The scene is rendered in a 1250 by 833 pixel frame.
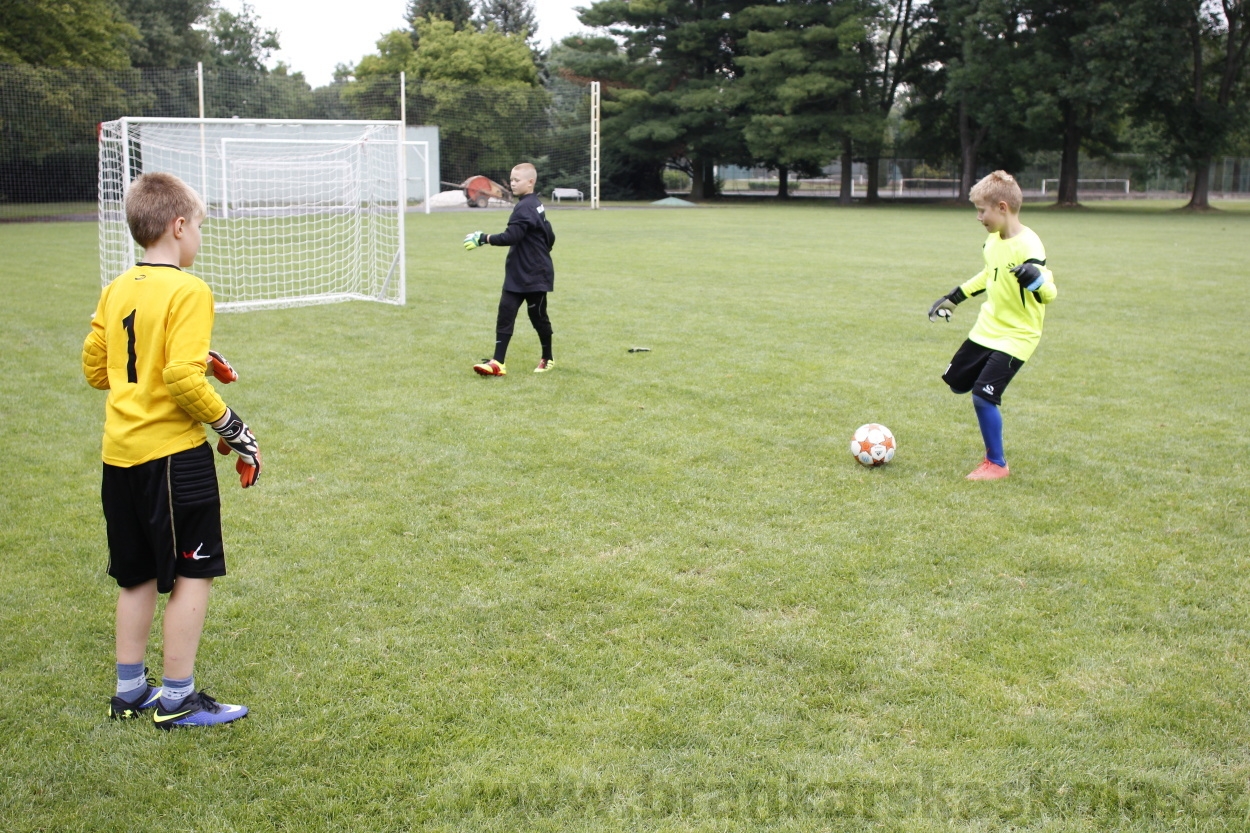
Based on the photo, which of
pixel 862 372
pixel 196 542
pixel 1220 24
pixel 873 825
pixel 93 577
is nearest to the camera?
pixel 873 825

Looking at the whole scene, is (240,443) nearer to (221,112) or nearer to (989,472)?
(989,472)

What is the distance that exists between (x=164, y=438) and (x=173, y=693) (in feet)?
2.60

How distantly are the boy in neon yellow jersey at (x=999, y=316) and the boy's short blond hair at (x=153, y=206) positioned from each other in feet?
13.2

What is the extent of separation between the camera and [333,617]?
3.84 m

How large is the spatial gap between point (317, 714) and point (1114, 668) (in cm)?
269

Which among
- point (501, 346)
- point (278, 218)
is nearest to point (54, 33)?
point (278, 218)

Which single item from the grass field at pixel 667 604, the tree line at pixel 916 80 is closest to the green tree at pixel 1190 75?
the tree line at pixel 916 80

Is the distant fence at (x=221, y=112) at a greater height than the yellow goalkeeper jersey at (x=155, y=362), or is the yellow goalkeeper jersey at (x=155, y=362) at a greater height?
the distant fence at (x=221, y=112)

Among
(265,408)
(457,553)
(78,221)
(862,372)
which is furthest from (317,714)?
(78,221)

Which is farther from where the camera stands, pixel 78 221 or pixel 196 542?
pixel 78 221

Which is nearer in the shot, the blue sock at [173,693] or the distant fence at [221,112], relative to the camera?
the blue sock at [173,693]

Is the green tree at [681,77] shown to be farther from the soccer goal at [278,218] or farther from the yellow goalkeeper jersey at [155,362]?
the yellow goalkeeper jersey at [155,362]

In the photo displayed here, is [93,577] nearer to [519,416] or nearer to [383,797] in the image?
[383,797]

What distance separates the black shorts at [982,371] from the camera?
5.54 meters
